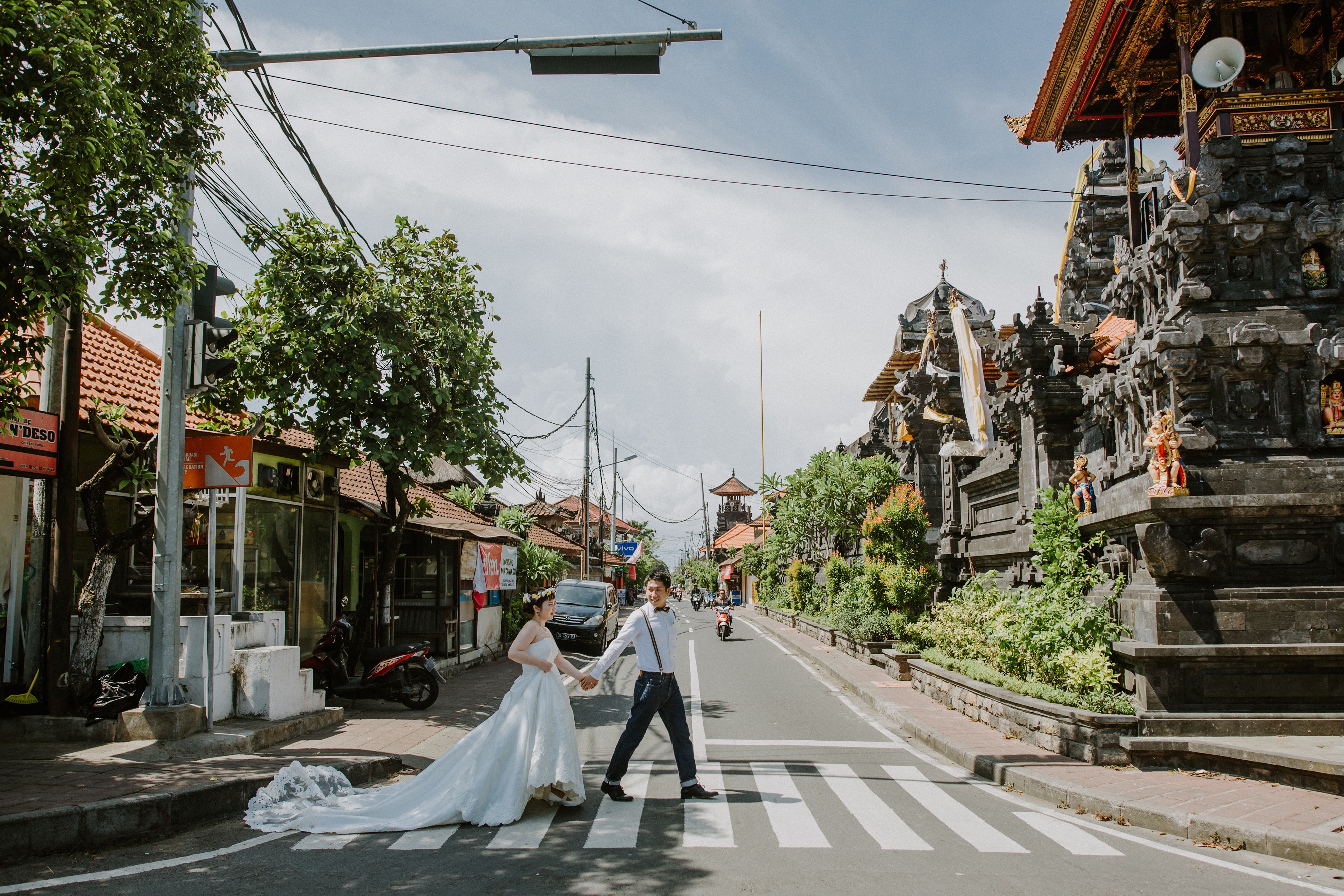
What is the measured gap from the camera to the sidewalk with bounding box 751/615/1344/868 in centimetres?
572

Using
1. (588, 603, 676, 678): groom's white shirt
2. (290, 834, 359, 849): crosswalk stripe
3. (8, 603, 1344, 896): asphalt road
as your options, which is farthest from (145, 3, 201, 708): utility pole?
(588, 603, 676, 678): groom's white shirt

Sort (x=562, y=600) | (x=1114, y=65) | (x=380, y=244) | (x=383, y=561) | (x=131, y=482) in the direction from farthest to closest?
(x=562, y=600) → (x=1114, y=65) → (x=383, y=561) → (x=380, y=244) → (x=131, y=482)

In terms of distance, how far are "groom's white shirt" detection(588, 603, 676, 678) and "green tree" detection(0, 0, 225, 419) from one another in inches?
180

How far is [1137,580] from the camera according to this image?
9055 millimetres

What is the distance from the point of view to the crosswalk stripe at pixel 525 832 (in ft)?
18.1

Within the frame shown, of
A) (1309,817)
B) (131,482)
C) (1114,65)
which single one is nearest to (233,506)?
(131,482)

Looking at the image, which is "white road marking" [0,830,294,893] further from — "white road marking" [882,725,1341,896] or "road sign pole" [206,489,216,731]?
"white road marking" [882,725,1341,896]

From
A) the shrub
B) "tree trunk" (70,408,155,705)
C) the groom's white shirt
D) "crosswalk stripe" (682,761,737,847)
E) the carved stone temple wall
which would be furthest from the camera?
the shrub

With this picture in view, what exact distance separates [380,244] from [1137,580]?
1045cm

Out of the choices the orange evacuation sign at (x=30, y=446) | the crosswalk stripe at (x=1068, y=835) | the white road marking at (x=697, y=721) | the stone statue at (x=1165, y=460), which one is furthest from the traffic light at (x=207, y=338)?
the stone statue at (x=1165, y=460)

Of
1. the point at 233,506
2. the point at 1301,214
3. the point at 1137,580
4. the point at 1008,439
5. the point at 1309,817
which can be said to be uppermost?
the point at 1301,214

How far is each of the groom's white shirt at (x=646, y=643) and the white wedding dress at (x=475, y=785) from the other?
525 millimetres

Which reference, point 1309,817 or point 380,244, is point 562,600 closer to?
point 380,244

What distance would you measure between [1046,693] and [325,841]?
718 cm
